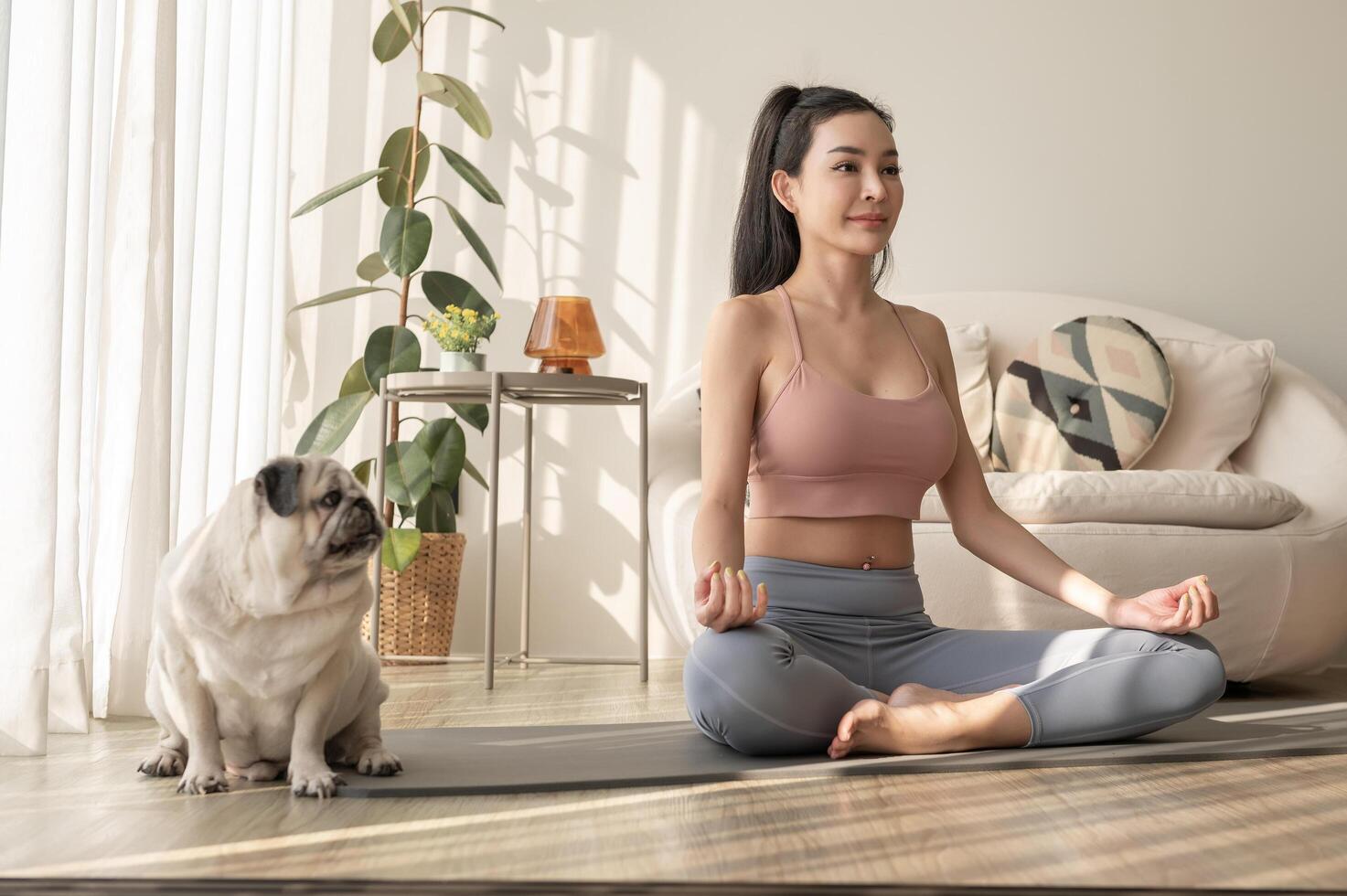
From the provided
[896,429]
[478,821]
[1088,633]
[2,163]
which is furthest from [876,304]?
[2,163]

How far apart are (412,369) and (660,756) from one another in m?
1.75

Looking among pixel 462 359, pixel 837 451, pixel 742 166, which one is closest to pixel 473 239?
pixel 462 359

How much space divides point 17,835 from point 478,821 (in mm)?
449

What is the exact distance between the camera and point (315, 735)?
1.41 m

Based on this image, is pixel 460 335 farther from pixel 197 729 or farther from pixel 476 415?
pixel 197 729

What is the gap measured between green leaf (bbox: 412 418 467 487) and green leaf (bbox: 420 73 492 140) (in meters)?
0.75

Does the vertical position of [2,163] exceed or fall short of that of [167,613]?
it exceeds it

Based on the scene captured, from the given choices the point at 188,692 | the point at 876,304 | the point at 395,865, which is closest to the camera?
the point at 395,865

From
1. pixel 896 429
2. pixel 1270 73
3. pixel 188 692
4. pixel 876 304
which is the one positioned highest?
pixel 1270 73

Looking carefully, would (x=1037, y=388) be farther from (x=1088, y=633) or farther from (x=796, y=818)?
(x=796, y=818)

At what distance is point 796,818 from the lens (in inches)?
49.6

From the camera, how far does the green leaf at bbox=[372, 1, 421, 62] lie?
10.6 ft

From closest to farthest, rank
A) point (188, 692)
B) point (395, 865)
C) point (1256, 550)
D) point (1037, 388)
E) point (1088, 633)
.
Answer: point (395, 865) < point (188, 692) < point (1088, 633) < point (1256, 550) < point (1037, 388)

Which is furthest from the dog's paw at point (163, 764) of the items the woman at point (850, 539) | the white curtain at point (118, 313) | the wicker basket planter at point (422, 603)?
the wicker basket planter at point (422, 603)
